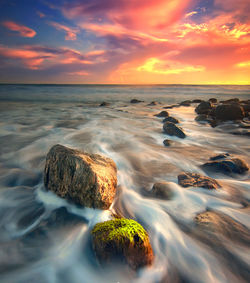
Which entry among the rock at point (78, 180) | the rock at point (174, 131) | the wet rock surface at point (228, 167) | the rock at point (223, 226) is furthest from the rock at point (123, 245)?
the rock at point (174, 131)

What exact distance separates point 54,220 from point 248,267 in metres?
2.42

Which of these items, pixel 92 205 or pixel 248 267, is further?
pixel 92 205

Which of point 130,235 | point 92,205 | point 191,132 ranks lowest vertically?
point 191,132

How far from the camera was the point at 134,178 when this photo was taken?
380cm

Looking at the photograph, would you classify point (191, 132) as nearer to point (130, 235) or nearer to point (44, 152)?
point (44, 152)

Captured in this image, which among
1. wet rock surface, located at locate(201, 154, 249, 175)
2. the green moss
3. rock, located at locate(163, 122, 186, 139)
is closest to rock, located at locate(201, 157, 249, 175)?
wet rock surface, located at locate(201, 154, 249, 175)

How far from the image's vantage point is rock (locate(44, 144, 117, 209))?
8.01 ft

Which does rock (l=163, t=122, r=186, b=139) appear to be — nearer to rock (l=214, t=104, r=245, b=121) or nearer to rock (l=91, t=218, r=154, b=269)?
rock (l=214, t=104, r=245, b=121)

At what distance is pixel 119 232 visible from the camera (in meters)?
1.76

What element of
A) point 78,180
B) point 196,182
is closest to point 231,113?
point 196,182

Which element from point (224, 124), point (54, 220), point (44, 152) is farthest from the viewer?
point (224, 124)

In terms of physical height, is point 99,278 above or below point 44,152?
above

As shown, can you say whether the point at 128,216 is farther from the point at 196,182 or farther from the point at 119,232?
the point at 196,182

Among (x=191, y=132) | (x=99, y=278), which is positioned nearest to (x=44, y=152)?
(x=99, y=278)
